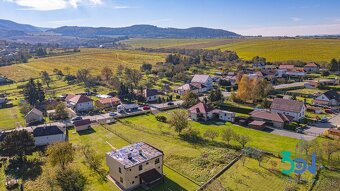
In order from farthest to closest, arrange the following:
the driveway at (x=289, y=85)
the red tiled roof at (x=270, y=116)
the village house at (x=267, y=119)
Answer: the driveway at (x=289, y=85) → the red tiled roof at (x=270, y=116) → the village house at (x=267, y=119)

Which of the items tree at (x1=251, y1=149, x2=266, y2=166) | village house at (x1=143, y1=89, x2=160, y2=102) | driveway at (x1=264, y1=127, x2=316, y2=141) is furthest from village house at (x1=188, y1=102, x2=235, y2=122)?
village house at (x1=143, y1=89, x2=160, y2=102)

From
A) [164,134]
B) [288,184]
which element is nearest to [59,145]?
[164,134]

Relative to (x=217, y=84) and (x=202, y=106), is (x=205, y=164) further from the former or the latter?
(x=217, y=84)

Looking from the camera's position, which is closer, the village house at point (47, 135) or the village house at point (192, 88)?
the village house at point (47, 135)

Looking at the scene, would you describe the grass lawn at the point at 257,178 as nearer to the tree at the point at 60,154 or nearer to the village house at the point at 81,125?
the tree at the point at 60,154

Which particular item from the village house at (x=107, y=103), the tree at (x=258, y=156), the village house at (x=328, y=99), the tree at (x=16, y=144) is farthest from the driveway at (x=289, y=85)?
the tree at (x=16, y=144)

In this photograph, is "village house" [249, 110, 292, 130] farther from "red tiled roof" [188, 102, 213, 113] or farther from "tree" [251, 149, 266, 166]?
"tree" [251, 149, 266, 166]
